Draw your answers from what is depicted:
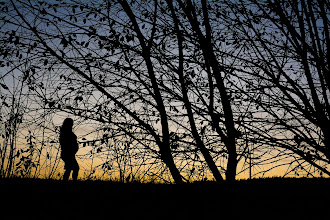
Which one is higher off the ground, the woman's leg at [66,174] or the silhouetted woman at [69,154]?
the silhouetted woman at [69,154]

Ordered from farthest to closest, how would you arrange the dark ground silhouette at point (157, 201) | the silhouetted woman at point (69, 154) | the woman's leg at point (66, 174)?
1. the woman's leg at point (66, 174)
2. the silhouetted woman at point (69, 154)
3. the dark ground silhouette at point (157, 201)

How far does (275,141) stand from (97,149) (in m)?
2.62

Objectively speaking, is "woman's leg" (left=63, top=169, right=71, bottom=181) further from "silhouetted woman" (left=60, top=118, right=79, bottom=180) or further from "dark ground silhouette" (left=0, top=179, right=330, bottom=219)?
"dark ground silhouette" (left=0, top=179, right=330, bottom=219)

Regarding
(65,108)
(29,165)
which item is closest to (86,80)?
(65,108)

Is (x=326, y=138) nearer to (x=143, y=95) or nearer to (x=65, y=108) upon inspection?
(x=143, y=95)

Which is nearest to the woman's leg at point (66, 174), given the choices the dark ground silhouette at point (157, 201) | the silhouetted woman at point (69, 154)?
the silhouetted woman at point (69, 154)

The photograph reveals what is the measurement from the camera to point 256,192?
5.03m

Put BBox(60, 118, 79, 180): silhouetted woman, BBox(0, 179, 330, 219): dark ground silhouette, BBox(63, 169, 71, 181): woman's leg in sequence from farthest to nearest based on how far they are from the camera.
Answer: BBox(63, 169, 71, 181): woman's leg, BBox(60, 118, 79, 180): silhouetted woman, BBox(0, 179, 330, 219): dark ground silhouette

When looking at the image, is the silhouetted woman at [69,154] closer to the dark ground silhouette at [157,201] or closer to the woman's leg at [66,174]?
the woman's leg at [66,174]

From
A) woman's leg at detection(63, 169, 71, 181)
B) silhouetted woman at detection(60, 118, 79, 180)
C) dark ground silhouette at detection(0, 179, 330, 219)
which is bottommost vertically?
dark ground silhouette at detection(0, 179, 330, 219)

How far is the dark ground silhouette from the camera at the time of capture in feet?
12.1

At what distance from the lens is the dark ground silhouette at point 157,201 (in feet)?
12.1

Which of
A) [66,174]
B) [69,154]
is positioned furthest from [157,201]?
[66,174]

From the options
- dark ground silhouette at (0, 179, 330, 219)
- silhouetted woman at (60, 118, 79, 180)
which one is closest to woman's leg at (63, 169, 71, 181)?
silhouetted woman at (60, 118, 79, 180)
